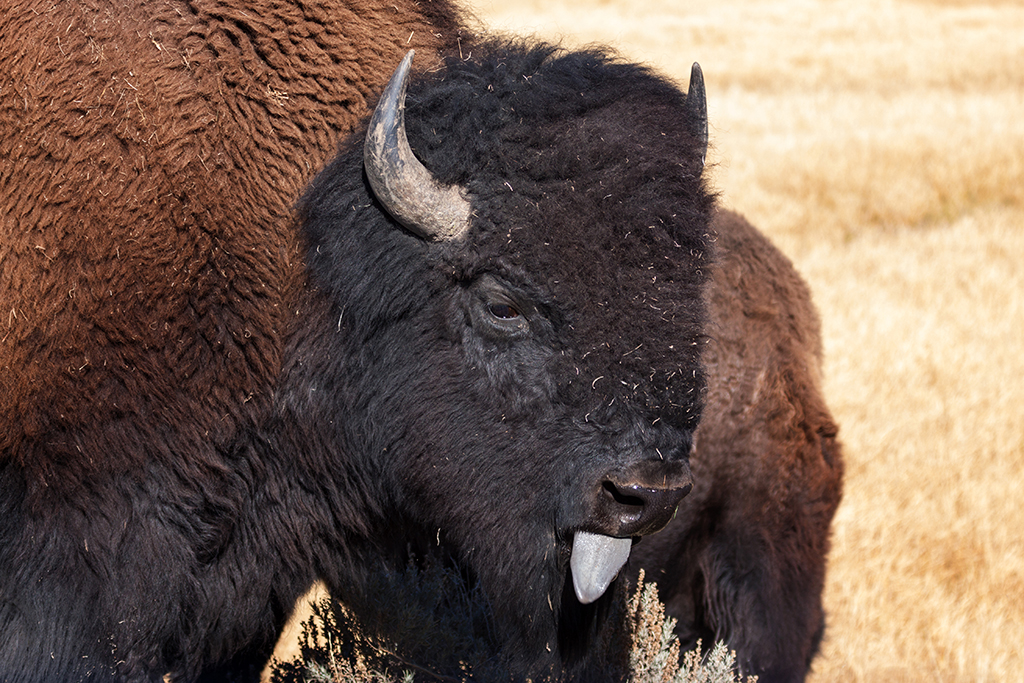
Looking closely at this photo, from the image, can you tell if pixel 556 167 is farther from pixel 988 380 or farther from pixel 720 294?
pixel 988 380

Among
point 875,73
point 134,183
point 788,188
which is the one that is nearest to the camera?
point 134,183

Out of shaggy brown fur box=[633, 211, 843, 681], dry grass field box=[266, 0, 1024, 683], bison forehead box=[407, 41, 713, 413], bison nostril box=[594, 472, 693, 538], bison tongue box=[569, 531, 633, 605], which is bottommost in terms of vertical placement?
dry grass field box=[266, 0, 1024, 683]

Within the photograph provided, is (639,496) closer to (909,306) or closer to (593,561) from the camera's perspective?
(593,561)

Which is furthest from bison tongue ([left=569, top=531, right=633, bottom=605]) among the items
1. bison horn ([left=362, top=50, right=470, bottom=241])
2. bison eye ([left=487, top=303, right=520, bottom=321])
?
bison horn ([left=362, top=50, right=470, bottom=241])

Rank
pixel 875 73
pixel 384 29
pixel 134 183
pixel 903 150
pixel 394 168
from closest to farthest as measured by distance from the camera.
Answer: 1. pixel 394 168
2. pixel 134 183
3. pixel 384 29
4. pixel 903 150
5. pixel 875 73

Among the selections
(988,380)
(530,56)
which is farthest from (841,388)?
(530,56)

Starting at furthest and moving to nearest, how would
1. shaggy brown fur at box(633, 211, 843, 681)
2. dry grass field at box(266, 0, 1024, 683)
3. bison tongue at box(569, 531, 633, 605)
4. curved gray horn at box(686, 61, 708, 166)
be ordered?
dry grass field at box(266, 0, 1024, 683) → shaggy brown fur at box(633, 211, 843, 681) → curved gray horn at box(686, 61, 708, 166) → bison tongue at box(569, 531, 633, 605)

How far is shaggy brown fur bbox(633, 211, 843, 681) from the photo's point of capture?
4.56 meters

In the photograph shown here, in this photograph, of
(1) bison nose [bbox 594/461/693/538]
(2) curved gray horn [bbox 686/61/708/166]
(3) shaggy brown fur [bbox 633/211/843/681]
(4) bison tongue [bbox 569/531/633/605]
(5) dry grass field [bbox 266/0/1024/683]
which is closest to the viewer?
(1) bison nose [bbox 594/461/693/538]

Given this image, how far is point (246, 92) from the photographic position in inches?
129

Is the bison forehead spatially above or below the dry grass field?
above

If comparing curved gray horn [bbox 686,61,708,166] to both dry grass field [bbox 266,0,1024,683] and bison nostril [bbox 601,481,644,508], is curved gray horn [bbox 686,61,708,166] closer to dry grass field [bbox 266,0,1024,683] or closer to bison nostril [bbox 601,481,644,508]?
dry grass field [bbox 266,0,1024,683]

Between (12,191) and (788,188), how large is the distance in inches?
467

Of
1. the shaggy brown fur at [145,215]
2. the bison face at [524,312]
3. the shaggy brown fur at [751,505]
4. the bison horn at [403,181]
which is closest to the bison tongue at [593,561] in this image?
the bison face at [524,312]
